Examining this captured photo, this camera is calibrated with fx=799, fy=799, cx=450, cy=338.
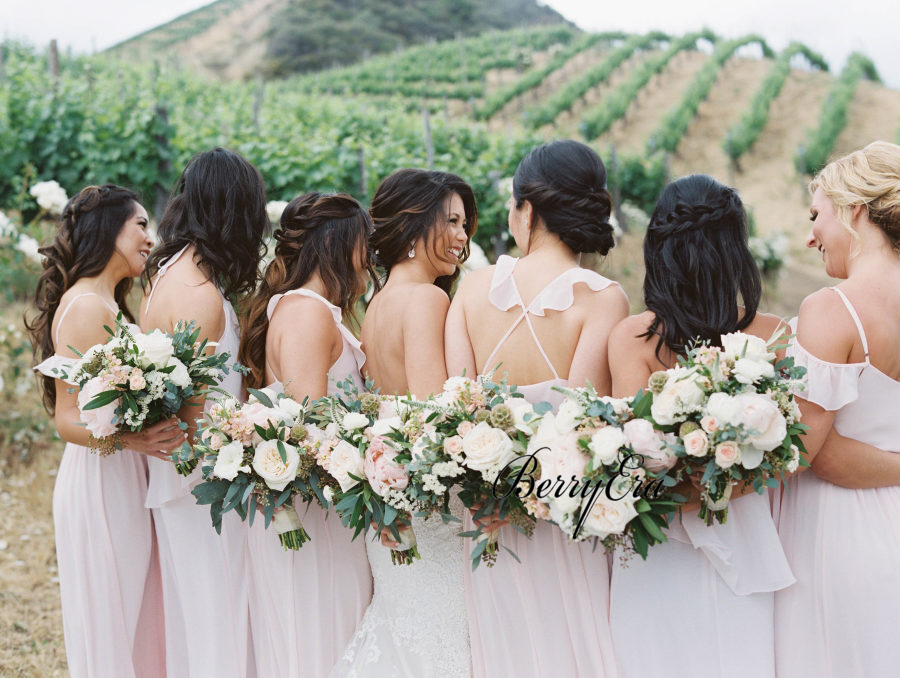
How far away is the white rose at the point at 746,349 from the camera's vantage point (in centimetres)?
236

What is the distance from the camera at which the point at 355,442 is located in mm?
2781

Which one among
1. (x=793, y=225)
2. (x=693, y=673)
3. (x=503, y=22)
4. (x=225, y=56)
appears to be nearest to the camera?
(x=693, y=673)

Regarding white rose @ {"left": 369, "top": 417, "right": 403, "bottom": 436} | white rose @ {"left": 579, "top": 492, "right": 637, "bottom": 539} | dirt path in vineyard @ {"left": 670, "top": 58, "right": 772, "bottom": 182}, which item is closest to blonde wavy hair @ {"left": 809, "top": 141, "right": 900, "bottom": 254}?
white rose @ {"left": 579, "top": 492, "right": 637, "bottom": 539}

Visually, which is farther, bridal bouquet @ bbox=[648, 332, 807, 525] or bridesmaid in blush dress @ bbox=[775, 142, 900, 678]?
bridesmaid in blush dress @ bbox=[775, 142, 900, 678]

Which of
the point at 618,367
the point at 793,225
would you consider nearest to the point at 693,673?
the point at 618,367

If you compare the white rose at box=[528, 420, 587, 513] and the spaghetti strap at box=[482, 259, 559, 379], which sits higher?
the spaghetti strap at box=[482, 259, 559, 379]

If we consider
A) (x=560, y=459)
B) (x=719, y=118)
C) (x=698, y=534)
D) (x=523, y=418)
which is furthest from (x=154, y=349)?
(x=719, y=118)

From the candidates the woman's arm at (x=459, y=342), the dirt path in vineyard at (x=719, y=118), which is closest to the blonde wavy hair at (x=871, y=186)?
the woman's arm at (x=459, y=342)

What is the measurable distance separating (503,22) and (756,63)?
29.9 m

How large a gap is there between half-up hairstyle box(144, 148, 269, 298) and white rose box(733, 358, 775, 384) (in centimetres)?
207

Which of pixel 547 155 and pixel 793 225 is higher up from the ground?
pixel 547 155

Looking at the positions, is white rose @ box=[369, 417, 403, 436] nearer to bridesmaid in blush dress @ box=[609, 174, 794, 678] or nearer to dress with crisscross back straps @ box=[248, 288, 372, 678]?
dress with crisscross back straps @ box=[248, 288, 372, 678]

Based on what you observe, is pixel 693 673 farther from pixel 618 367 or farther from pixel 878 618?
pixel 618 367

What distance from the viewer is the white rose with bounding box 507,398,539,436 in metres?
2.48
